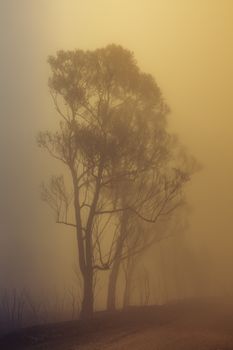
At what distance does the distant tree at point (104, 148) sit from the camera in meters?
3.19

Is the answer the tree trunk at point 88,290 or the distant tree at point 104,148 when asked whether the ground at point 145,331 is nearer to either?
the tree trunk at point 88,290

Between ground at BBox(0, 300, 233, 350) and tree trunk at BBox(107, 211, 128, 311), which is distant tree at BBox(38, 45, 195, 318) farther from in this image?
ground at BBox(0, 300, 233, 350)

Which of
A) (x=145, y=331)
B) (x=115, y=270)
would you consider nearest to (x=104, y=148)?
(x=115, y=270)

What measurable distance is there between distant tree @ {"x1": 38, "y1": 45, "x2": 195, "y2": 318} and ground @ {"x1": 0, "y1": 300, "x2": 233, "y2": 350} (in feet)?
0.83

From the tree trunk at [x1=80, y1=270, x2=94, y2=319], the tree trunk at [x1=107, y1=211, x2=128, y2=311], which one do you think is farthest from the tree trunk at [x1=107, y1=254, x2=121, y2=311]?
the tree trunk at [x1=80, y1=270, x2=94, y2=319]

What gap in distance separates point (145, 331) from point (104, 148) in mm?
1206

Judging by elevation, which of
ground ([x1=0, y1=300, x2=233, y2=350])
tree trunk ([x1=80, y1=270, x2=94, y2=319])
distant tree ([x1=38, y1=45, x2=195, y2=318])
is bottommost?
ground ([x1=0, y1=300, x2=233, y2=350])

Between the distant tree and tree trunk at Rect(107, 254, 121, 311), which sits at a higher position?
the distant tree

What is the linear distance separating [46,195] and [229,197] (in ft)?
4.19

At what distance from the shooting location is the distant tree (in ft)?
10.5

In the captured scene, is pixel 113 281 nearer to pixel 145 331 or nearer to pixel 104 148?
pixel 145 331

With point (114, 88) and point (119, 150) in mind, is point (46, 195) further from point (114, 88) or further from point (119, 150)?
point (114, 88)

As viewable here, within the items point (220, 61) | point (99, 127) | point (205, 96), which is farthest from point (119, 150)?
point (220, 61)

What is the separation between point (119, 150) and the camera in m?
3.18
